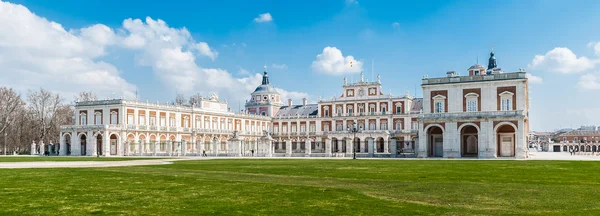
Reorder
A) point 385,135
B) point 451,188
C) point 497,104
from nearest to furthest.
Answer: point 451,188 < point 497,104 < point 385,135

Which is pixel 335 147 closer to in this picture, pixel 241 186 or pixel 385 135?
pixel 385 135

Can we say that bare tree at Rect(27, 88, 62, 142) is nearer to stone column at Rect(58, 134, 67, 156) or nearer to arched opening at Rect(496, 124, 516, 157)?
stone column at Rect(58, 134, 67, 156)

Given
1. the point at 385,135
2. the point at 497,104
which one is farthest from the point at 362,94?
the point at 497,104

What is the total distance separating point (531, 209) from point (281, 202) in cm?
527

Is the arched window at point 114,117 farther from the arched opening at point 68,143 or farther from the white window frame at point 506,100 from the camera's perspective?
the white window frame at point 506,100

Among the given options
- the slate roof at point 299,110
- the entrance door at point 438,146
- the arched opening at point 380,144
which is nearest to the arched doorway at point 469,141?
the entrance door at point 438,146

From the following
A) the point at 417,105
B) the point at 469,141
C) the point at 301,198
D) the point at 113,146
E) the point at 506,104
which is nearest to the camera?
the point at 301,198

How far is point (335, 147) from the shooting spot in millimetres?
85125

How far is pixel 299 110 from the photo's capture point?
100062 millimetres

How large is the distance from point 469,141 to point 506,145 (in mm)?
3656

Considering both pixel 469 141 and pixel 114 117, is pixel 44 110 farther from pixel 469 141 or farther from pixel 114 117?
pixel 469 141

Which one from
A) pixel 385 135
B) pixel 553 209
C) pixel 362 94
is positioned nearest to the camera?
pixel 553 209

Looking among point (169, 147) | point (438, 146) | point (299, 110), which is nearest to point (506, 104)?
point (438, 146)

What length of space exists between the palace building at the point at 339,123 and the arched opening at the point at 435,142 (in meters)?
0.10
